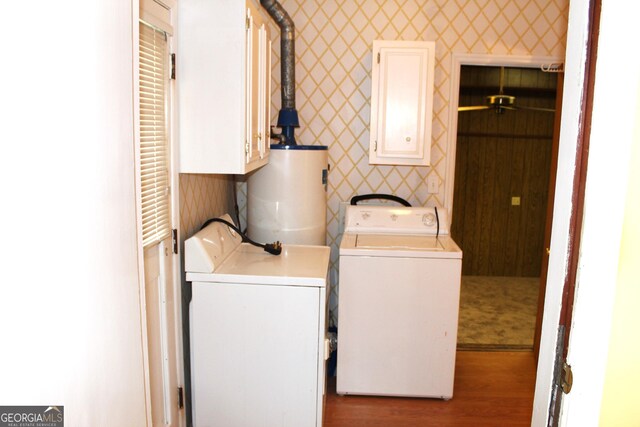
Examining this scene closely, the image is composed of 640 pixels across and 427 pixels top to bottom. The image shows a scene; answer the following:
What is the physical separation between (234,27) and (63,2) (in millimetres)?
1307

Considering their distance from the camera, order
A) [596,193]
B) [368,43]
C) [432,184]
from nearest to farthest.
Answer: [596,193], [368,43], [432,184]

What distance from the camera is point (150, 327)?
2.10 meters

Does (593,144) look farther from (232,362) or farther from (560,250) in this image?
(232,362)

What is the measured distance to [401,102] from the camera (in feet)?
10.8

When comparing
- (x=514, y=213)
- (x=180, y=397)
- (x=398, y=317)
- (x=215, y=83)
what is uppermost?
(x=215, y=83)

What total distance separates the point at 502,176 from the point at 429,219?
267cm

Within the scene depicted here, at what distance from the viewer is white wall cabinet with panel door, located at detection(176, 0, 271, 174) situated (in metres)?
2.20

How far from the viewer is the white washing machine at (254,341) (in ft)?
7.77

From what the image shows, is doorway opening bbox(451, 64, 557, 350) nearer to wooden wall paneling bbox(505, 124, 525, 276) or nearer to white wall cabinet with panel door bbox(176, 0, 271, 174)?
wooden wall paneling bbox(505, 124, 525, 276)

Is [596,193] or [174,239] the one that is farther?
[174,239]

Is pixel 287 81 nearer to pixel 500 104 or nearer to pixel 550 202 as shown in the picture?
pixel 550 202

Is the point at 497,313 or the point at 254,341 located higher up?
the point at 254,341

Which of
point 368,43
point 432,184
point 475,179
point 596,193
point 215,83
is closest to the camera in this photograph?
point 596,193

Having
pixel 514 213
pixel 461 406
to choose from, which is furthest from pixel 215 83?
pixel 514 213
